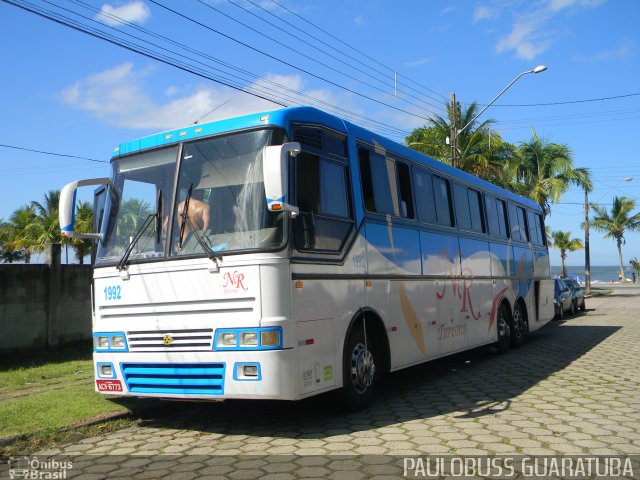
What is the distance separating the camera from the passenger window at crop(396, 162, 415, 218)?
29.0 ft

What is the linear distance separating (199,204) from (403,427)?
3184 millimetres

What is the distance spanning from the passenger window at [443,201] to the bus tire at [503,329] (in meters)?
3.27

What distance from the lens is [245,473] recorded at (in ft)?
16.5

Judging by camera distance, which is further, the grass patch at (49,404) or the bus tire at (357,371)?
the bus tire at (357,371)

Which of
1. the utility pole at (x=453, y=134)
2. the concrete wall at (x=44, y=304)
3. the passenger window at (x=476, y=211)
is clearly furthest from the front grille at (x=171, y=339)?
the utility pole at (x=453, y=134)

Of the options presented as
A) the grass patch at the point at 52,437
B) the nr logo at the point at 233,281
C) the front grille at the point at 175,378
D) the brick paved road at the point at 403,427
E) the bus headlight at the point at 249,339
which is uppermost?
the nr logo at the point at 233,281

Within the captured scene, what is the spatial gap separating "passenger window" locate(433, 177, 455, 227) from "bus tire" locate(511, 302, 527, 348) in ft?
13.9

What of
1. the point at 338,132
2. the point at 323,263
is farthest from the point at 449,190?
the point at 323,263

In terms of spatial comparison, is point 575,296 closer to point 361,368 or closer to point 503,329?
point 503,329

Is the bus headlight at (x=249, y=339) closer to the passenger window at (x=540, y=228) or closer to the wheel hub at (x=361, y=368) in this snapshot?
the wheel hub at (x=361, y=368)

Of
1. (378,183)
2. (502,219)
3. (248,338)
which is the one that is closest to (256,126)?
(248,338)

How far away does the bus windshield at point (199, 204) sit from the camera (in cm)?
621

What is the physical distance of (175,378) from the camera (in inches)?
251

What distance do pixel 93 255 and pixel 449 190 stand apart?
20.0 feet
